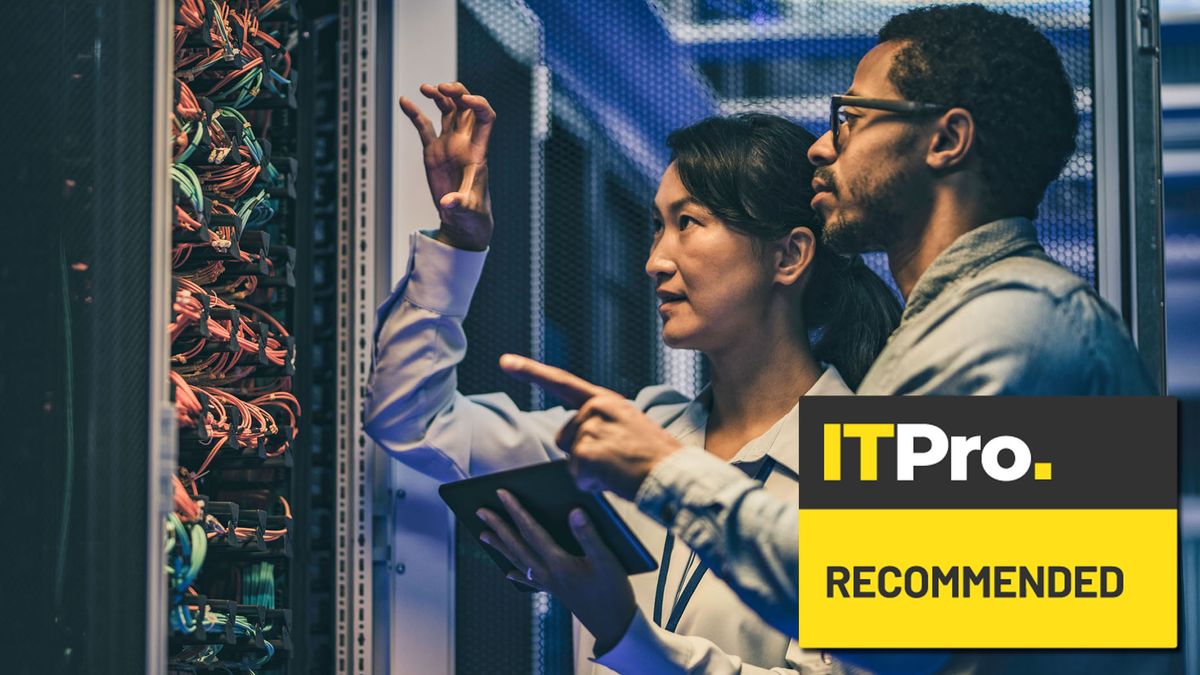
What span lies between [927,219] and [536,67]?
0.86 metres

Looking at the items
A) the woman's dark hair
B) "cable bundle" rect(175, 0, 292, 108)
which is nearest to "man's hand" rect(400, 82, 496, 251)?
"cable bundle" rect(175, 0, 292, 108)

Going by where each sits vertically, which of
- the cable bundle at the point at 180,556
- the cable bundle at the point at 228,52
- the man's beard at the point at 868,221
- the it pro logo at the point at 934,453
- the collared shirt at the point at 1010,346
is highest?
the cable bundle at the point at 228,52

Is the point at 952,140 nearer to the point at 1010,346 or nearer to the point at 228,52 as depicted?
the point at 1010,346

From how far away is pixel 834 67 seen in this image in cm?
260

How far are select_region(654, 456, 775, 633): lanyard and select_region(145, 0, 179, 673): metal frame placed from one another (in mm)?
916

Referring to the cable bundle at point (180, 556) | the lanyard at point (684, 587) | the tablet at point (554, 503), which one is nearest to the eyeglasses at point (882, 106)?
the lanyard at point (684, 587)

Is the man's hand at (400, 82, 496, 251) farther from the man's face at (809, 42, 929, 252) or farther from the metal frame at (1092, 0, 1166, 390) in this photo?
the metal frame at (1092, 0, 1166, 390)

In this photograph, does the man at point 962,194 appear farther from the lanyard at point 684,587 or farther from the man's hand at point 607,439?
the man's hand at point 607,439

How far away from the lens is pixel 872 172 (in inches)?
89.1

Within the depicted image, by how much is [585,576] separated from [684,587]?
0.88 feet

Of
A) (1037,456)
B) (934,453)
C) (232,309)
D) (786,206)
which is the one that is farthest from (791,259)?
(232,309)

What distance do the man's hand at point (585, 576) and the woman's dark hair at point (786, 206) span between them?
2.09ft

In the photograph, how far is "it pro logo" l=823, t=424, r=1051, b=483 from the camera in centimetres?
221

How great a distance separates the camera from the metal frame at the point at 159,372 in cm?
171
